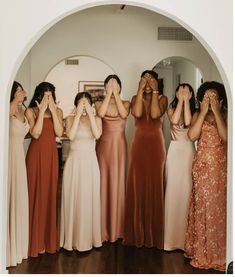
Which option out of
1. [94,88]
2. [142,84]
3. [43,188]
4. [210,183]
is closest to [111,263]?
[43,188]

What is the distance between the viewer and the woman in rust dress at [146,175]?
15.5 feet

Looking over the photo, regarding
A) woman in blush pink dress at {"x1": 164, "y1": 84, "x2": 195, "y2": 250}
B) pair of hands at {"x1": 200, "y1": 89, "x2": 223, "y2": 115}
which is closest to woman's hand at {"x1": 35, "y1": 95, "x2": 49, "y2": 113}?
woman in blush pink dress at {"x1": 164, "y1": 84, "x2": 195, "y2": 250}

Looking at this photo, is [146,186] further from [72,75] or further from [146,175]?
[72,75]

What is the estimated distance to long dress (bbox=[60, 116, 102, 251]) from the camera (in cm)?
444

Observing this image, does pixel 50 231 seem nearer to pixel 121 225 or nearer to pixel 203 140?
pixel 121 225

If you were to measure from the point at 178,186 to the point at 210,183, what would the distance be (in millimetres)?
561

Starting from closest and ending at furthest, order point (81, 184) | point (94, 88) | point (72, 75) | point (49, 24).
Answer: point (49, 24) < point (81, 184) < point (94, 88) < point (72, 75)

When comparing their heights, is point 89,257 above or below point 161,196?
below

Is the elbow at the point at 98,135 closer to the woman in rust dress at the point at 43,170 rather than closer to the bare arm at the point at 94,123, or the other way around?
the bare arm at the point at 94,123

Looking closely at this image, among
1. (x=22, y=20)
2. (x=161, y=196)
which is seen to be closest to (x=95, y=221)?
(x=161, y=196)

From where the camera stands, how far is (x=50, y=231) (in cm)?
437

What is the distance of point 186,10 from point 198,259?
227cm

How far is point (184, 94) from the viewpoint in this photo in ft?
14.4

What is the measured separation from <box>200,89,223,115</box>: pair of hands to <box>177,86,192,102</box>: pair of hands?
0.34 m
